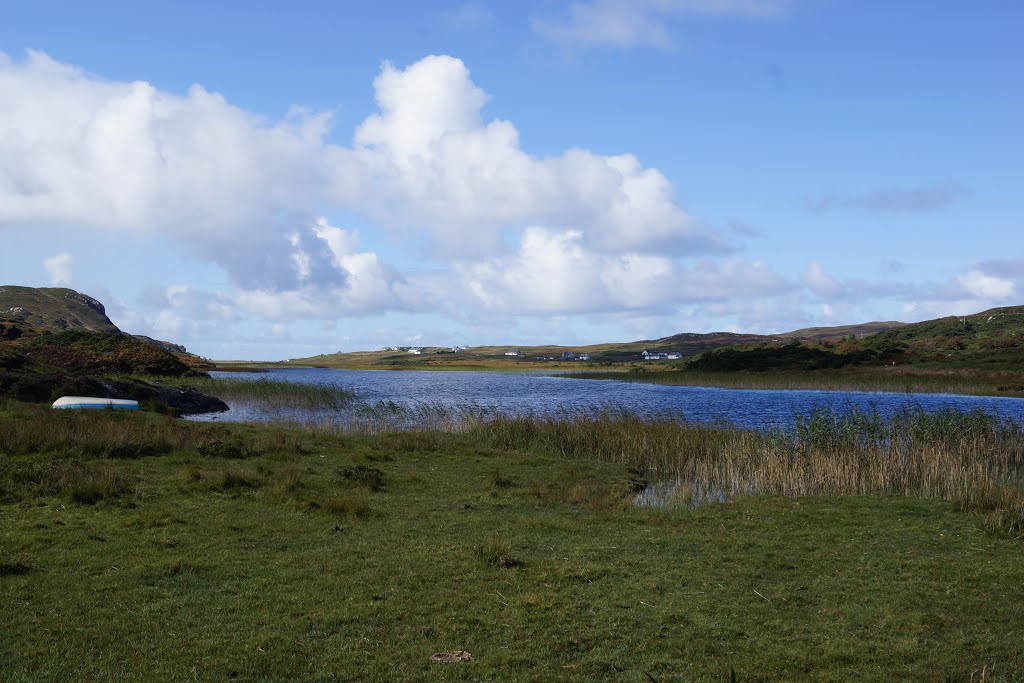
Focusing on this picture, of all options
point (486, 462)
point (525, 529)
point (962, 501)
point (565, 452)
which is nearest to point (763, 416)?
point (565, 452)

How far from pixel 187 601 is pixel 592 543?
687cm

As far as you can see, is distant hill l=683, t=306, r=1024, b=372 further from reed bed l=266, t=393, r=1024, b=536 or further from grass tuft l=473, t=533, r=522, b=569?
grass tuft l=473, t=533, r=522, b=569

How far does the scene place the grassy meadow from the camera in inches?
322

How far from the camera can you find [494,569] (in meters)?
11.6

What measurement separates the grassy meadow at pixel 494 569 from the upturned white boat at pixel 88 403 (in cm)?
850

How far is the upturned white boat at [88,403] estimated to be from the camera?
102ft

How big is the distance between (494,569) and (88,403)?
2711cm

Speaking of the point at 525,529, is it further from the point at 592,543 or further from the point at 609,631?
the point at 609,631

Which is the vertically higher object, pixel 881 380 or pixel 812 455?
pixel 881 380

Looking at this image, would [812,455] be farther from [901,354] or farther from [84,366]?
[901,354]

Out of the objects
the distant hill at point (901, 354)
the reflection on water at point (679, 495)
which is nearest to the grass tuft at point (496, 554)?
the reflection on water at point (679, 495)

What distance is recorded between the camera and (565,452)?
29.9m

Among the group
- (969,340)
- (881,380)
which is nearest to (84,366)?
(881,380)

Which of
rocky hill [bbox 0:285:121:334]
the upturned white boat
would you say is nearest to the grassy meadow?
the upturned white boat
